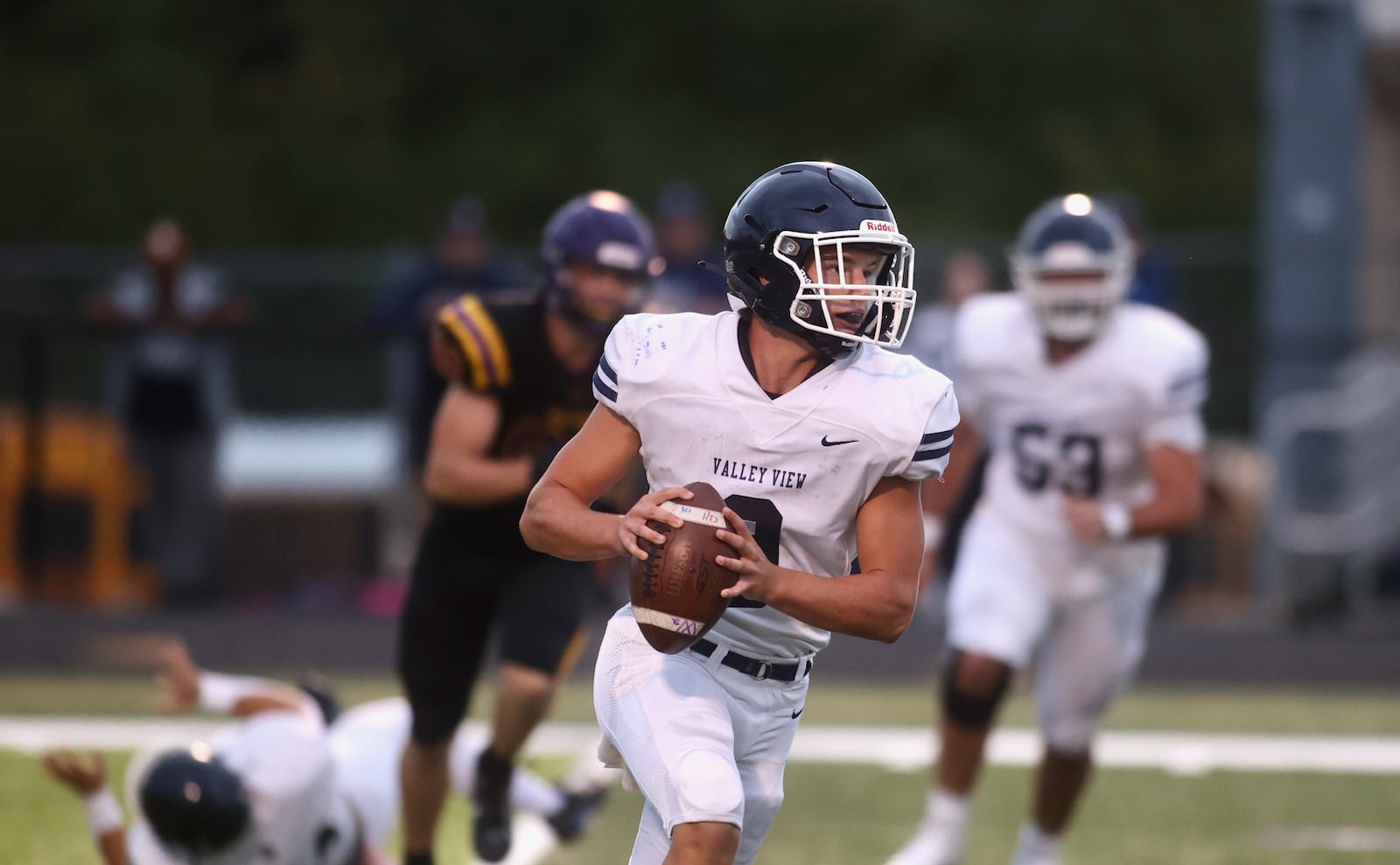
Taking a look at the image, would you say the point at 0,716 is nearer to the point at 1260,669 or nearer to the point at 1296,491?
the point at 1260,669

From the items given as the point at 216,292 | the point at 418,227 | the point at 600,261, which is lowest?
the point at 418,227

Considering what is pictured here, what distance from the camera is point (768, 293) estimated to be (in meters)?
3.69

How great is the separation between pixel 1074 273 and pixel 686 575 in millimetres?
2648

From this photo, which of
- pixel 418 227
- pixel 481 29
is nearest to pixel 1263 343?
pixel 418 227

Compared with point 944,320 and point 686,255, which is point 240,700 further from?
point 944,320

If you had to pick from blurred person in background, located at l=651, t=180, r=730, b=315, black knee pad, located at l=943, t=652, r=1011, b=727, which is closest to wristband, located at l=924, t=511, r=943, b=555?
black knee pad, located at l=943, t=652, r=1011, b=727

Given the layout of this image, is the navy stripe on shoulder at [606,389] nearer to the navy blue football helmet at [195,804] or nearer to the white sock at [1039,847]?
the navy blue football helmet at [195,804]

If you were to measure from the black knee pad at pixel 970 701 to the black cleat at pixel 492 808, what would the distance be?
1229 millimetres

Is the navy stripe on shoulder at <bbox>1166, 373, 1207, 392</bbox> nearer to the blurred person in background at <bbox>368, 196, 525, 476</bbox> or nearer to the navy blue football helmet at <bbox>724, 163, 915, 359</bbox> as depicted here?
the navy blue football helmet at <bbox>724, 163, 915, 359</bbox>

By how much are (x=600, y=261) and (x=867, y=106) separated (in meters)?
17.6

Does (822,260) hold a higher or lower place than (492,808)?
higher

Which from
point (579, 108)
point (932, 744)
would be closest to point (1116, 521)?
point (932, 744)

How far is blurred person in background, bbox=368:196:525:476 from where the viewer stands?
9.92 m

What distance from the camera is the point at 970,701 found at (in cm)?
555
